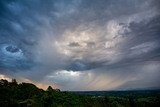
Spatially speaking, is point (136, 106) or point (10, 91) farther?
point (136, 106)

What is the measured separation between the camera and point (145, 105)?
11219 cm

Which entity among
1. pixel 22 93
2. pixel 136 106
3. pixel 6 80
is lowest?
pixel 136 106

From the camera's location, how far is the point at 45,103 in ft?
233

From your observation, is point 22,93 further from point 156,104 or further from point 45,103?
point 156,104

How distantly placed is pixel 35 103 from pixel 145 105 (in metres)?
64.7

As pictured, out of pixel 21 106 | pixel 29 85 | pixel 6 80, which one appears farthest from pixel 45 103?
pixel 6 80

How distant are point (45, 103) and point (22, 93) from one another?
73.6ft

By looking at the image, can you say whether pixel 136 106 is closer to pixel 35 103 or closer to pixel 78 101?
pixel 78 101

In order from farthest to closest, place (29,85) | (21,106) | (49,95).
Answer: (29,85)
(49,95)
(21,106)

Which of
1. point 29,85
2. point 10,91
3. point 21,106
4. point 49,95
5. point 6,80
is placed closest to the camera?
point 21,106

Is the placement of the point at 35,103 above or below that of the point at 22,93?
below

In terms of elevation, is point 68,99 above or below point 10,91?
below

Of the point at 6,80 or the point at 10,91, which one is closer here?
the point at 10,91

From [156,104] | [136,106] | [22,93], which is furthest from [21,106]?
[156,104]
